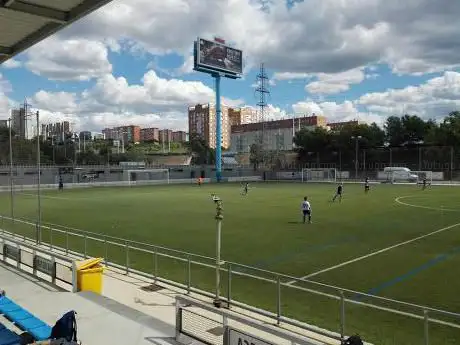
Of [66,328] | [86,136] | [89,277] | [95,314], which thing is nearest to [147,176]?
[89,277]

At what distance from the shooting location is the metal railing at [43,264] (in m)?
12.7

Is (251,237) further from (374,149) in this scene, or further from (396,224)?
(374,149)

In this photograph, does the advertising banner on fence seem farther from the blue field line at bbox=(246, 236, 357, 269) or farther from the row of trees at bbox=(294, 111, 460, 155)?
the row of trees at bbox=(294, 111, 460, 155)

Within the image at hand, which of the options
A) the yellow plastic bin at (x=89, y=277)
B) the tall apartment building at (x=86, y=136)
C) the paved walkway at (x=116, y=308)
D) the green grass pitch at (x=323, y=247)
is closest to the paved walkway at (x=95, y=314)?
the paved walkway at (x=116, y=308)

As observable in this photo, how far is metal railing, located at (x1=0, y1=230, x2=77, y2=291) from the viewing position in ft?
41.8

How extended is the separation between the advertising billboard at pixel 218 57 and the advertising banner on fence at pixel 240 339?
288ft

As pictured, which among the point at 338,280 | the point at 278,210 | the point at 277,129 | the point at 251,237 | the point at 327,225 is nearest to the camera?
the point at 338,280

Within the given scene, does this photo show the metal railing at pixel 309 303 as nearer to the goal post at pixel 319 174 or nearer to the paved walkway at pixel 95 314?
the paved walkway at pixel 95 314

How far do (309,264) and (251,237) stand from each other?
6.47 metres

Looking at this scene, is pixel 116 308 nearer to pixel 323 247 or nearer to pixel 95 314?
Result: pixel 95 314

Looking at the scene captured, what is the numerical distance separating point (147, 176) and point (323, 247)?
71084 millimetres

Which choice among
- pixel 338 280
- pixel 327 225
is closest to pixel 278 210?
pixel 327 225

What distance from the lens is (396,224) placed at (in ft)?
88.4

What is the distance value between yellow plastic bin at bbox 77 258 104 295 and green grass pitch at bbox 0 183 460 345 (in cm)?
290
